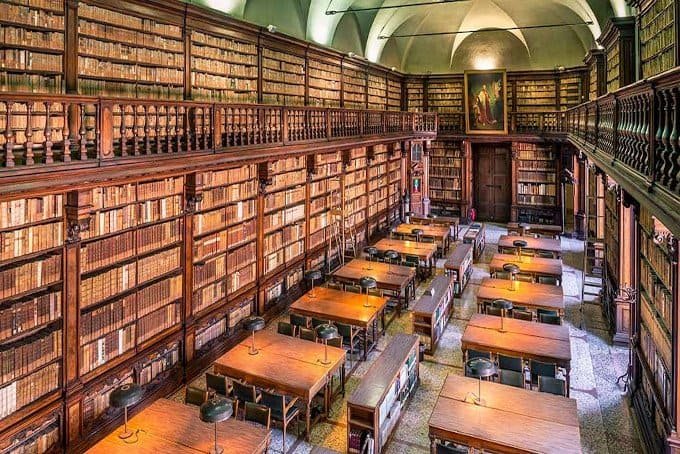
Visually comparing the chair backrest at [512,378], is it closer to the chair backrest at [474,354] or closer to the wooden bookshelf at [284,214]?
the chair backrest at [474,354]

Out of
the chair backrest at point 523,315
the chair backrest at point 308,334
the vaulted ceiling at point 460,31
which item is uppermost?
the vaulted ceiling at point 460,31

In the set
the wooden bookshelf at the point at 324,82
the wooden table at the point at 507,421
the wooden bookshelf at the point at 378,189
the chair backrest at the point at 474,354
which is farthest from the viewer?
the wooden bookshelf at the point at 378,189

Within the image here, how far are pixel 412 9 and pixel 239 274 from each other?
12.2 metres

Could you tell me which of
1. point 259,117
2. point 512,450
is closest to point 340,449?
point 512,450

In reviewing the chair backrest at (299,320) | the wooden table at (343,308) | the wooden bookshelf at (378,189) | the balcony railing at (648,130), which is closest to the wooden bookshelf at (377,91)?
the wooden bookshelf at (378,189)

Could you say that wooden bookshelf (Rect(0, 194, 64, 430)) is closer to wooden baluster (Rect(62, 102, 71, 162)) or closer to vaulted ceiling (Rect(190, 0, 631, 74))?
wooden baluster (Rect(62, 102, 71, 162))

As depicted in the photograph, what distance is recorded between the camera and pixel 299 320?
25.2 feet

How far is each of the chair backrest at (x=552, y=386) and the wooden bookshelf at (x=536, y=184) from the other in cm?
1313

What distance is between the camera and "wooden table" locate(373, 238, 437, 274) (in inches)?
434

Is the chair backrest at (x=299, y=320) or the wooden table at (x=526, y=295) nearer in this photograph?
the chair backrest at (x=299, y=320)

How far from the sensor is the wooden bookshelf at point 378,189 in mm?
14586

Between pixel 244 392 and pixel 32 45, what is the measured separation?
4.33 m

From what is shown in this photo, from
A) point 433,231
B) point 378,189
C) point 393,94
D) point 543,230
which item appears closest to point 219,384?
point 433,231

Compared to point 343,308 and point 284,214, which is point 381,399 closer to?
point 343,308
